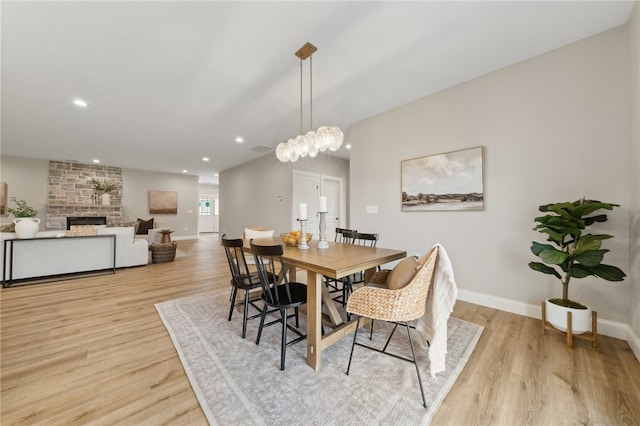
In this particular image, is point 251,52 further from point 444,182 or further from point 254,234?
Answer: point 444,182

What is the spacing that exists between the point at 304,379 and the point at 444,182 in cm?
261

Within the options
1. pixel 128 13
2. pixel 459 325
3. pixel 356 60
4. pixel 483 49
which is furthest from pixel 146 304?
pixel 483 49

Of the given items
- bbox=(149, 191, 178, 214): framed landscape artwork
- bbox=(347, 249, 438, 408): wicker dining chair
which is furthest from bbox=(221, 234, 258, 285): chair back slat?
bbox=(149, 191, 178, 214): framed landscape artwork

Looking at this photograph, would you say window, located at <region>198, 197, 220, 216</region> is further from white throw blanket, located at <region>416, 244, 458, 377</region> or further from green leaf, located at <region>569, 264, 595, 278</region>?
green leaf, located at <region>569, 264, 595, 278</region>

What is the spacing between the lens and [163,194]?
8.71 m

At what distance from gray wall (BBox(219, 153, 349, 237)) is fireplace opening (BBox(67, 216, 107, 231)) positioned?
3527 mm

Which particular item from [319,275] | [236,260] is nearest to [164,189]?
[236,260]

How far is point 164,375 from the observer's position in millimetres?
1574

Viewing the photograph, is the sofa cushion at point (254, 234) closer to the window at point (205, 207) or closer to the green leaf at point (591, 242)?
the green leaf at point (591, 242)

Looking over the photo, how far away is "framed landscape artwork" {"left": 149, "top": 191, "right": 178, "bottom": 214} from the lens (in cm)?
851

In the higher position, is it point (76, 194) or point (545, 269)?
point (76, 194)

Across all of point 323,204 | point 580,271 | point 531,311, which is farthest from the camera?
point 531,311

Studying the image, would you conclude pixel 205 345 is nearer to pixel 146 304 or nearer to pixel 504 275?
pixel 146 304

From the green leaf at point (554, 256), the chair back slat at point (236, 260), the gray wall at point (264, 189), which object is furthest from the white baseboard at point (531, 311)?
the gray wall at point (264, 189)
